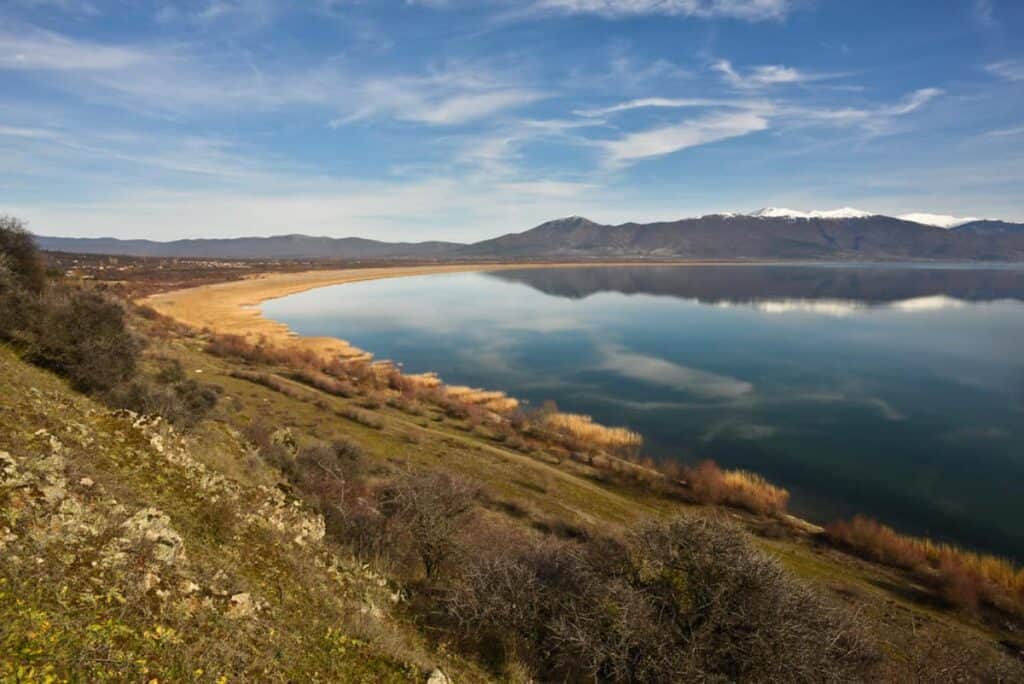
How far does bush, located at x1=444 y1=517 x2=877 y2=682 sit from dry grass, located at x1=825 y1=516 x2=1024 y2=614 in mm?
12049

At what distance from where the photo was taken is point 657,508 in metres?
23.0

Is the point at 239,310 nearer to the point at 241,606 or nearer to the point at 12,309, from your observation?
the point at 12,309

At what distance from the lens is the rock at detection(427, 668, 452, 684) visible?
6.49 metres

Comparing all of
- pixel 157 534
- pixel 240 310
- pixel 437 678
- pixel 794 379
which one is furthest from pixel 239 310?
pixel 437 678

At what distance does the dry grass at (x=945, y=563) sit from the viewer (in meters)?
16.8

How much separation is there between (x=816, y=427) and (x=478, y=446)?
78.5ft

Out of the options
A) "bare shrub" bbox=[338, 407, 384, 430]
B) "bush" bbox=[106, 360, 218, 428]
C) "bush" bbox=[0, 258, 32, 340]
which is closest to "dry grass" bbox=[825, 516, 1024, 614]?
"bare shrub" bbox=[338, 407, 384, 430]

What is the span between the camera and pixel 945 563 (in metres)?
19.0

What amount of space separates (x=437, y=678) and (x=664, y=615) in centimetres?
371

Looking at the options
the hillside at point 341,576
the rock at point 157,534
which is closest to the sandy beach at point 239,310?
the hillside at point 341,576

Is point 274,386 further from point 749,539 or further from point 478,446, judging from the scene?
point 749,539

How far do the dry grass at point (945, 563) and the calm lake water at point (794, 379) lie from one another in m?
2.75

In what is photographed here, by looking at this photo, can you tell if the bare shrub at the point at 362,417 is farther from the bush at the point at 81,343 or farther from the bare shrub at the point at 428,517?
the bare shrub at the point at 428,517

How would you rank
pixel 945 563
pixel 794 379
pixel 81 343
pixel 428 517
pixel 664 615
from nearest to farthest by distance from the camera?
pixel 664 615 < pixel 428 517 < pixel 81 343 < pixel 945 563 < pixel 794 379
